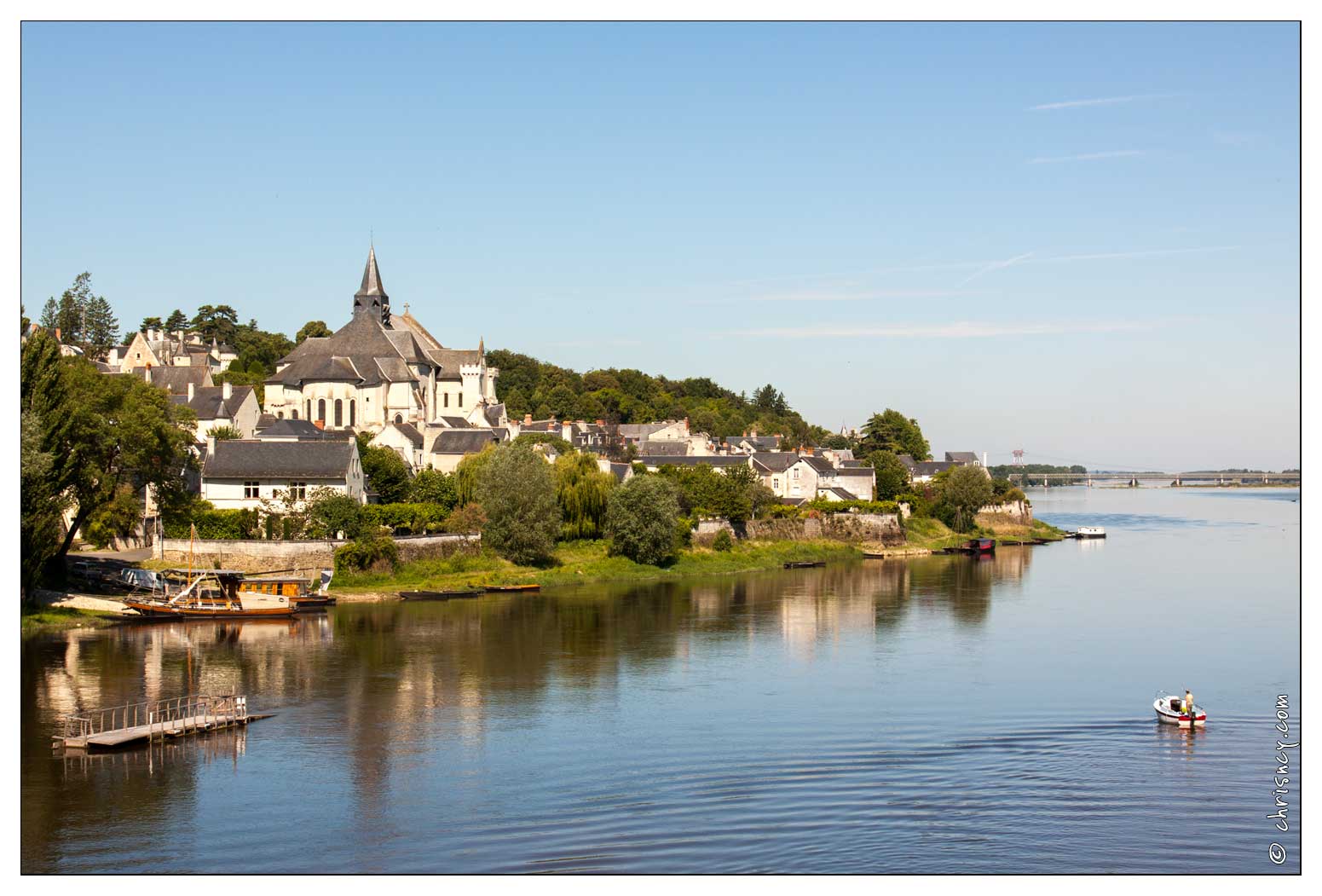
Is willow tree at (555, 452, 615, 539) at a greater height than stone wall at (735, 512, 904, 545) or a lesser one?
greater

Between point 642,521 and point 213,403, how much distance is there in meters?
20.5

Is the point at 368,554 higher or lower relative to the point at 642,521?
lower

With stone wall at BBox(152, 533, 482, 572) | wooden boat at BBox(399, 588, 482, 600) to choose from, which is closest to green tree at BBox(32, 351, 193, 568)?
stone wall at BBox(152, 533, 482, 572)

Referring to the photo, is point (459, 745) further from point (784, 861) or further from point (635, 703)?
point (784, 861)

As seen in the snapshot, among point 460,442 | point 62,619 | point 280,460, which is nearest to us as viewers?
point 62,619

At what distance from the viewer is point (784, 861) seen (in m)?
15.9

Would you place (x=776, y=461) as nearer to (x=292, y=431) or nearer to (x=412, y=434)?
(x=412, y=434)

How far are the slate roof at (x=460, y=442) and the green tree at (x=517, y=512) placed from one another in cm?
986

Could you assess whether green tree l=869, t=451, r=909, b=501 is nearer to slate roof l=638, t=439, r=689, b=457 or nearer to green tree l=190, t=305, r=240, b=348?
slate roof l=638, t=439, r=689, b=457

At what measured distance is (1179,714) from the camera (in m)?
22.9

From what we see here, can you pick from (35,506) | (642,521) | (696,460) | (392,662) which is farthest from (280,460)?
(696,460)

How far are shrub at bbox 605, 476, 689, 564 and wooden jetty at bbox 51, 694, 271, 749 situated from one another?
2431 cm

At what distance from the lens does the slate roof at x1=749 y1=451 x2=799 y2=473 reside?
221 ft

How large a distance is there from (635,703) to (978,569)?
105 feet
